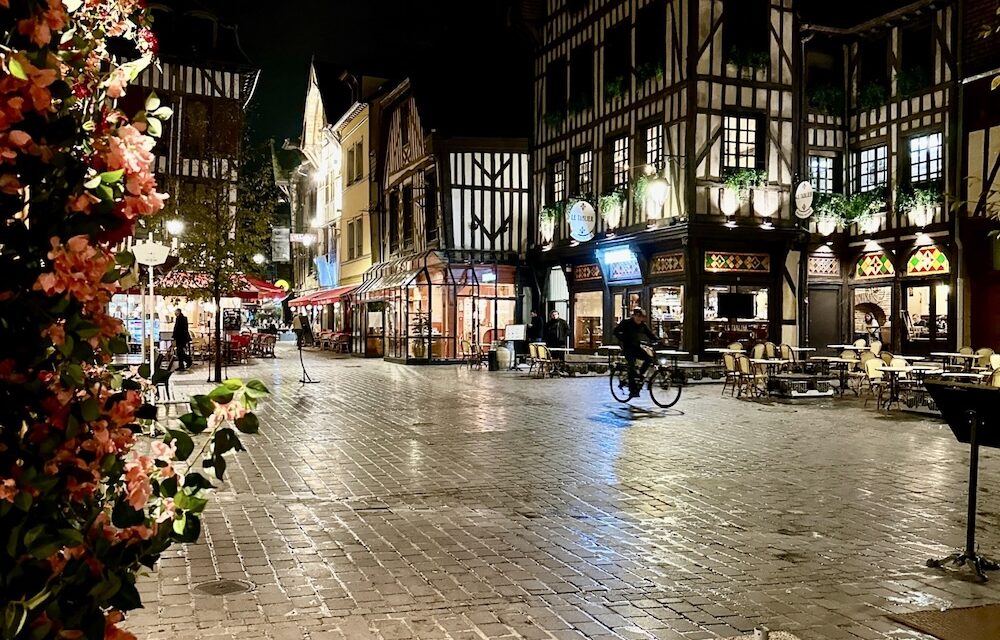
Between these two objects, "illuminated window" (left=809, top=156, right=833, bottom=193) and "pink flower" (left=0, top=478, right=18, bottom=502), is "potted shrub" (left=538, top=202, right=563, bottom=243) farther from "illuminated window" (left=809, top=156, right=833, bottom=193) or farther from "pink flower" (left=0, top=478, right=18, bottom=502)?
"pink flower" (left=0, top=478, right=18, bottom=502)

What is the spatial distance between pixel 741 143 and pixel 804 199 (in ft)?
6.70

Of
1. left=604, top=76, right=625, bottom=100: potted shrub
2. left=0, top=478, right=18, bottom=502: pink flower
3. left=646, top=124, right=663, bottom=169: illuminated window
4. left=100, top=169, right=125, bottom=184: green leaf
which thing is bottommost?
left=0, top=478, right=18, bottom=502: pink flower

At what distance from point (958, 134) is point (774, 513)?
16.1 metres

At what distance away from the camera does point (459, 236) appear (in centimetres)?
2897

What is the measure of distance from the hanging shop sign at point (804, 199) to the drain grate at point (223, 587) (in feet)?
61.7

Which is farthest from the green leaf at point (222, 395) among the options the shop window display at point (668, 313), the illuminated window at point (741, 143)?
the illuminated window at point (741, 143)

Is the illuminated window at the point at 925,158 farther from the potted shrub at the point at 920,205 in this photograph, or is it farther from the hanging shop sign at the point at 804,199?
the hanging shop sign at the point at 804,199

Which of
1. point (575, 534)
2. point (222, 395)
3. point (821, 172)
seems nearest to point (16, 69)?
point (222, 395)

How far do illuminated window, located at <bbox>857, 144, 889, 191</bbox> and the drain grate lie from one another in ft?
67.6

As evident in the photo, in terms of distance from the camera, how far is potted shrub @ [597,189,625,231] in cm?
2350

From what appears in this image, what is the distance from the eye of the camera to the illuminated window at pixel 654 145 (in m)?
22.1

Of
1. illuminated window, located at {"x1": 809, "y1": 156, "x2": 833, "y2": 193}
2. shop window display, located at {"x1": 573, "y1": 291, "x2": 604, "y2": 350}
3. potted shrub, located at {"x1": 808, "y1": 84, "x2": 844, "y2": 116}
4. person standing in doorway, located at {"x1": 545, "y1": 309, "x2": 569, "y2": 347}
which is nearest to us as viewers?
potted shrub, located at {"x1": 808, "y1": 84, "x2": 844, "y2": 116}

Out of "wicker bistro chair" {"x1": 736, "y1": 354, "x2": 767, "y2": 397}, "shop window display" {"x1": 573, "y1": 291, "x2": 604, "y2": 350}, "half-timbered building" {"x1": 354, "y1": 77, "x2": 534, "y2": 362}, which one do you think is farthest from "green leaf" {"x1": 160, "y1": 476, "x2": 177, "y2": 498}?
"half-timbered building" {"x1": 354, "y1": 77, "x2": 534, "y2": 362}

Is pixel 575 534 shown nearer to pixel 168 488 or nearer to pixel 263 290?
pixel 168 488
